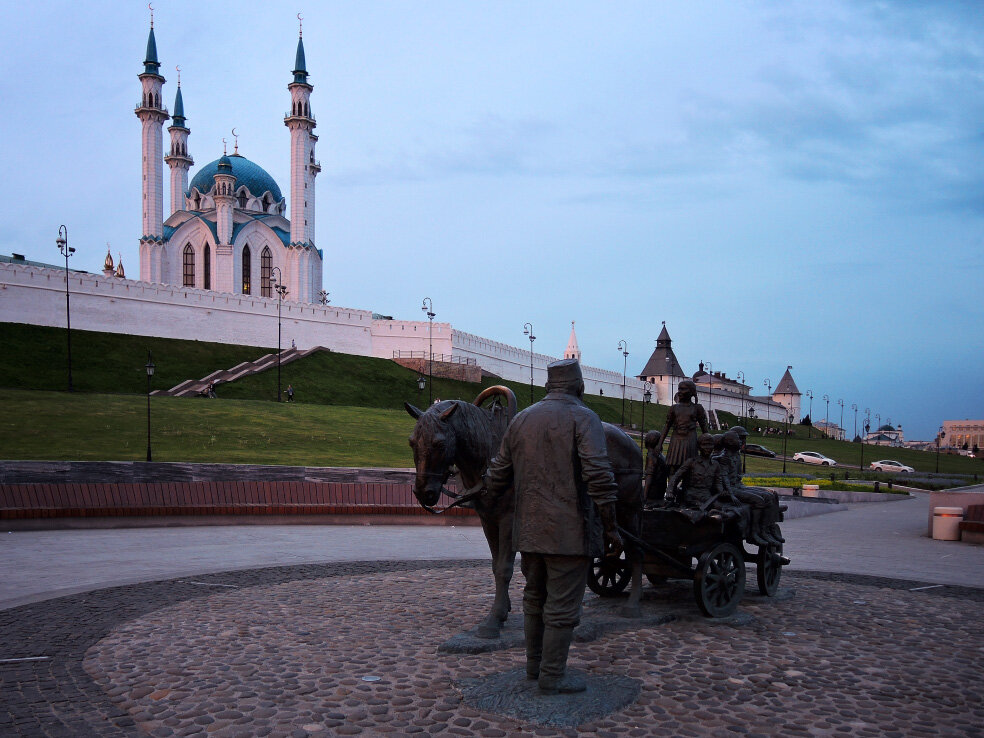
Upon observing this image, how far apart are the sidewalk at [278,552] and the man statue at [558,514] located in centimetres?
558

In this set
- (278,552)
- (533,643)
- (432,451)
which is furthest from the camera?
(278,552)

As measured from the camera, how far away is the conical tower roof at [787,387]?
114000 millimetres

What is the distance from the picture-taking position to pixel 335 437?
28281 millimetres

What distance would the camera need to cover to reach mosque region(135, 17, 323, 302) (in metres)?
69.1

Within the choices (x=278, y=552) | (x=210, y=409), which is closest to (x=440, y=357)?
(x=210, y=409)

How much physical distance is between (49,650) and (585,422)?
15.1ft

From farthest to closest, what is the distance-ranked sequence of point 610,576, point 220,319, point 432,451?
point 220,319, point 610,576, point 432,451

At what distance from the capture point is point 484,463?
6.29m

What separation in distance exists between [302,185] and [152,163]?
512 inches

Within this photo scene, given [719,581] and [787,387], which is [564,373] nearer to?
[719,581]

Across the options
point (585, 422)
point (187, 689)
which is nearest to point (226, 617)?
point (187, 689)

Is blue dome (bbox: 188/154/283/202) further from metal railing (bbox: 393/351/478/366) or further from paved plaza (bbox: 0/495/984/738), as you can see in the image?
paved plaza (bbox: 0/495/984/738)

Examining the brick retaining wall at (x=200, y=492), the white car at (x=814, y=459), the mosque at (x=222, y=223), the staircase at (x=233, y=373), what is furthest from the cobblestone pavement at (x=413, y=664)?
the mosque at (x=222, y=223)

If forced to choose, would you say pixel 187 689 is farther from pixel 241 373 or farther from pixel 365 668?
pixel 241 373
